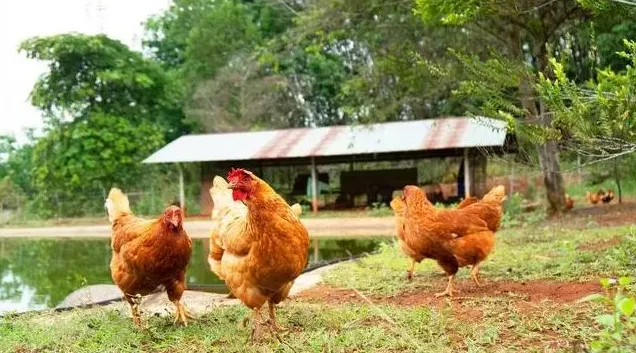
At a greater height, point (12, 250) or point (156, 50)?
point (156, 50)

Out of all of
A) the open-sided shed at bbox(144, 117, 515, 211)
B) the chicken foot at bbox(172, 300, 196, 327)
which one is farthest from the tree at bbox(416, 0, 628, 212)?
the open-sided shed at bbox(144, 117, 515, 211)

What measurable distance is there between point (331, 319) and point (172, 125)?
39.1m

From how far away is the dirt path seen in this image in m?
19.4

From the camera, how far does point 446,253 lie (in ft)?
23.4

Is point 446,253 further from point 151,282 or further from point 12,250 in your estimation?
point 12,250

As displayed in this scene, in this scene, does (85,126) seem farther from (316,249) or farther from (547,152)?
(547,152)

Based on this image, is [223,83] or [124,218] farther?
[223,83]

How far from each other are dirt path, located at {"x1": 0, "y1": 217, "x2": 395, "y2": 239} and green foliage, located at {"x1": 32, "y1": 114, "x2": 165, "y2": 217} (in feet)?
13.4

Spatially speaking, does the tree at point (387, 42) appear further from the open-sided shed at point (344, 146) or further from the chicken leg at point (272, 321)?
the chicken leg at point (272, 321)

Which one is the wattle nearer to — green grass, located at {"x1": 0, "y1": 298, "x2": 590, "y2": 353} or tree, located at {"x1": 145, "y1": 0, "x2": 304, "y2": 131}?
green grass, located at {"x1": 0, "y1": 298, "x2": 590, "y2": 353}

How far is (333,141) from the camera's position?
27562 millimetres

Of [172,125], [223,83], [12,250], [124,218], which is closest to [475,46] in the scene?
[124,218]

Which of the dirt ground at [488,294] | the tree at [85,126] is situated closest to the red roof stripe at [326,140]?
the tree at [85,126]

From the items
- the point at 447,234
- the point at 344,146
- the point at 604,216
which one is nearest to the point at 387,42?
the point at 604,216
